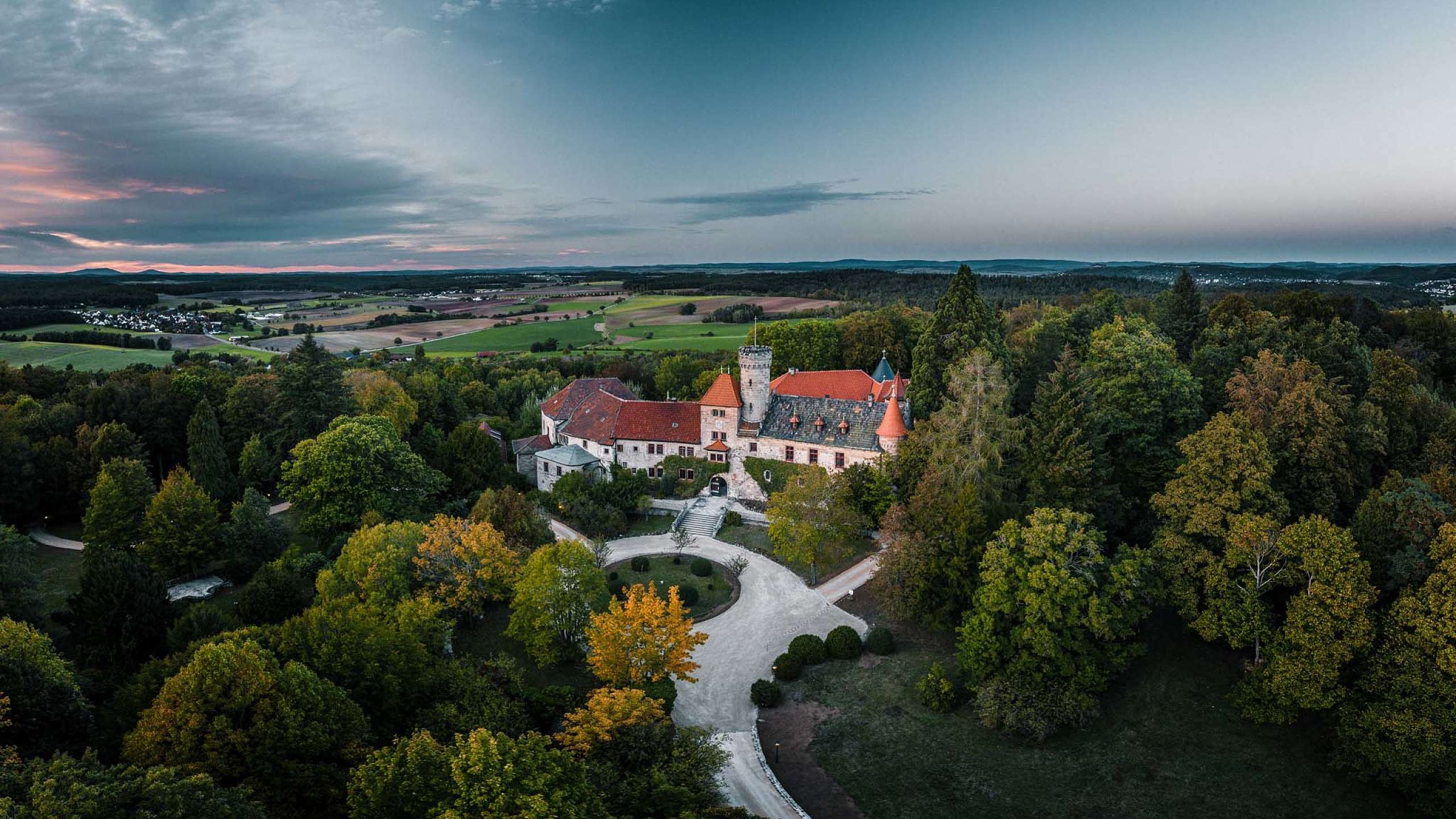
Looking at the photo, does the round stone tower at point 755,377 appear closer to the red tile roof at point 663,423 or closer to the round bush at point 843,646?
the red tile roof at point 663,423

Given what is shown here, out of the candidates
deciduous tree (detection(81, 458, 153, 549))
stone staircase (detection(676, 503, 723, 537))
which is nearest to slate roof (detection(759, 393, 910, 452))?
stone staircase (detection(676, 503, 723, 537))

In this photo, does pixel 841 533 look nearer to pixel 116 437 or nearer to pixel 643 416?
pixel 643 416

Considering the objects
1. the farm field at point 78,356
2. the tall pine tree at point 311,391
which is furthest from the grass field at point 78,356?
the tall pine tree at point 311,391

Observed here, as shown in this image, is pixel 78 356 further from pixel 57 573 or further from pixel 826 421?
pixel 826 421

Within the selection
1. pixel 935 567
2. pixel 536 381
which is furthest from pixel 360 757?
pixel 536 381

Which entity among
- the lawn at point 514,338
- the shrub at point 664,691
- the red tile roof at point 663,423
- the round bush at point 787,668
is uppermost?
the lawn at point 514,338

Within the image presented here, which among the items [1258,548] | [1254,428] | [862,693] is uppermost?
[1254,428]
